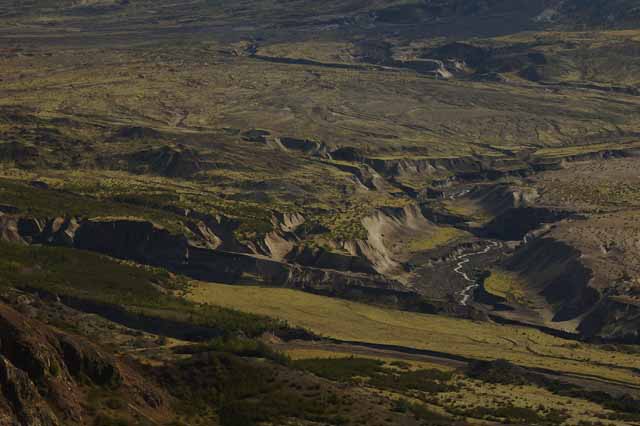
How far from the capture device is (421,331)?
94125 mm

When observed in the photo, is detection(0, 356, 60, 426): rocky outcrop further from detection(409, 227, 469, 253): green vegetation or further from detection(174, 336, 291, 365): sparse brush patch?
detection(409, 227, 469, 253): green vegetation

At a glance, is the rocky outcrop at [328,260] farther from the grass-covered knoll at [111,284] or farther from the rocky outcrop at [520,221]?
the rocky outcrop at [520,221]

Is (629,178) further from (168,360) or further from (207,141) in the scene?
(168,360)

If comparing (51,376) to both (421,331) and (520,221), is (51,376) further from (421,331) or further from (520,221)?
(520,221)

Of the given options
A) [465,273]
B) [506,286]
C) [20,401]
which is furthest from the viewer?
[465,273]

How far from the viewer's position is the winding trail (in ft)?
373

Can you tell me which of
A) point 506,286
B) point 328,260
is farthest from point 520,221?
point 328,260

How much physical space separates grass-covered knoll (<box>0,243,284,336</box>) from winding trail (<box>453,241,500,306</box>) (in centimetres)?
2781

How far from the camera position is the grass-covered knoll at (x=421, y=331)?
84000mm

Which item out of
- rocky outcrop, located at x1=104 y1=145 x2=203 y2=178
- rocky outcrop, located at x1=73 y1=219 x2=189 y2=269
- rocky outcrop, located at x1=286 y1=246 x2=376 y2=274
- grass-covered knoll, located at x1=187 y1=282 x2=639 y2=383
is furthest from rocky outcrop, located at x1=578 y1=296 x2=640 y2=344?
rocky outcrop, located at x1=104 y1=145 x2=203 y2=178

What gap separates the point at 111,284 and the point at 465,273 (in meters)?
44.7

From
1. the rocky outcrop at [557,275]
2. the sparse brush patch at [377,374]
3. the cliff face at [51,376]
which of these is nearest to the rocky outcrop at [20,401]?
the cliff face at [51,376]

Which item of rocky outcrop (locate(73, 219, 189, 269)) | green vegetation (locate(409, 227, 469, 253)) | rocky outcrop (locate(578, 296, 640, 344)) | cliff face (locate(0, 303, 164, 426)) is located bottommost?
green vegetation (locate(409, 227, 469, 253))

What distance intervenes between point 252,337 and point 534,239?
182ft
